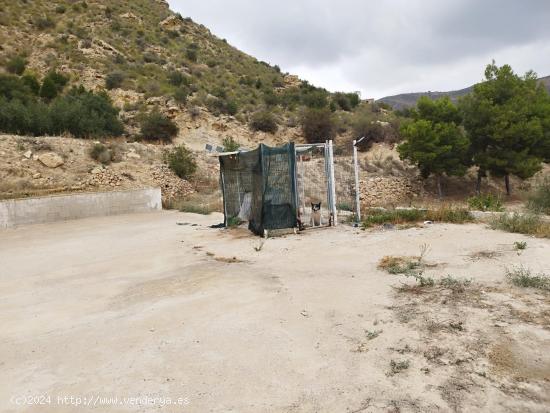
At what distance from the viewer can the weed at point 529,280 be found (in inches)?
195

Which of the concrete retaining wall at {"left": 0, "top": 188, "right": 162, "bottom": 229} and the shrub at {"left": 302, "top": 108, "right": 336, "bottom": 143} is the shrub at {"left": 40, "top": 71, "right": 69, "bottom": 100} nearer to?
the concrete retaining wall at {"left": 0, "top": 188, "right": 162, "bottom": 229}

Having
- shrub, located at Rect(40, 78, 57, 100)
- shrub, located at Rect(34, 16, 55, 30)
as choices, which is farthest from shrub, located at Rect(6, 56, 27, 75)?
shrub, located at Rect(34, 16, 55, 30)

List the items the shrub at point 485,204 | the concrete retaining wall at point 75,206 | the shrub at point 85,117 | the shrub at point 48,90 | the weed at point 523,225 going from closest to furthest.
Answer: the weed at point 523,225, the shrub at point 485,204, the concrete retaining wall at point 75,206, the shrub at point 85,117, the shrub at point 48,90

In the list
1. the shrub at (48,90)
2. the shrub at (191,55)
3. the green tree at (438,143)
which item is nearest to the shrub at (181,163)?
the shrub at (48,90)

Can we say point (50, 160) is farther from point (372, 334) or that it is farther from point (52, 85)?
point (372, 334)

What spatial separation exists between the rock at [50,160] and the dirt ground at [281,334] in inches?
490

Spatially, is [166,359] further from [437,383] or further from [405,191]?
[405,191]

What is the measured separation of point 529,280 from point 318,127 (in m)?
28.3

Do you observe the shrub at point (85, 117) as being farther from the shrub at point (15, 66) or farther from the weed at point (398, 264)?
the weed at point (398, 264)

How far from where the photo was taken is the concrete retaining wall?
1433 cm

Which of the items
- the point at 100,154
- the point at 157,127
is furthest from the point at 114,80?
the point at 100,154

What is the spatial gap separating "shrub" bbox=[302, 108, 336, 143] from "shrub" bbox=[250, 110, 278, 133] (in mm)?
2757

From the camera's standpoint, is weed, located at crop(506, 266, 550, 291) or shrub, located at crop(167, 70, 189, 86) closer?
weed, located at crop(506, 266, 550, 291)

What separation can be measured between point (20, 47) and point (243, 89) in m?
19.9
